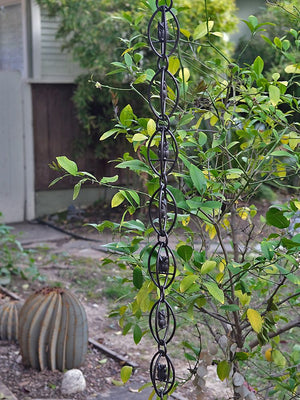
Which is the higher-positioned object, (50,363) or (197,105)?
(197,105)

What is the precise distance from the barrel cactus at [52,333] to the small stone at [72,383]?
26 cm

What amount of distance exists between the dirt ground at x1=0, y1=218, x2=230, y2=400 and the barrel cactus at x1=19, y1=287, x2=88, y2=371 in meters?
0.10

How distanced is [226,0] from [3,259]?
189 inches

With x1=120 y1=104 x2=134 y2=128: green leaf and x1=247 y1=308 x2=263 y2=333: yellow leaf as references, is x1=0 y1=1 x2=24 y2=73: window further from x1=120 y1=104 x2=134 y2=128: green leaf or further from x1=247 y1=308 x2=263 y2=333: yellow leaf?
x1=247 y1=308 x2=263 y2=333: yellow leaf

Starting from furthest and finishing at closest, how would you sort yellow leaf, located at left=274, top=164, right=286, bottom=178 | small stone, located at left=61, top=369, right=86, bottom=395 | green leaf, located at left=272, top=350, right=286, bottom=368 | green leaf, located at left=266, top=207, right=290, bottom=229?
small stone, located at left=61, top=369, right=86, bottom=395, green leaf, located at left=272, top=350, right=286, bottom=368, yellow leaf, located at left=274, top=164, right=286, bottom=178, green leaf, located at left=266, top=207, right=290, bottom=229

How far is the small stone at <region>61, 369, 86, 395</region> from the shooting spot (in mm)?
3909

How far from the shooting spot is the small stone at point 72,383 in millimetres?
3909

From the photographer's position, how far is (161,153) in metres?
1.58

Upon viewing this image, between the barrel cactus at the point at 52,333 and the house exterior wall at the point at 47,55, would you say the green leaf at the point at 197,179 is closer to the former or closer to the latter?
the barrel cactus at the point at 52,333

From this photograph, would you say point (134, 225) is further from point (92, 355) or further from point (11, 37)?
point (11, 37)

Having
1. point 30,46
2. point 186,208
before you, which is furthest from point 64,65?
point 186,208

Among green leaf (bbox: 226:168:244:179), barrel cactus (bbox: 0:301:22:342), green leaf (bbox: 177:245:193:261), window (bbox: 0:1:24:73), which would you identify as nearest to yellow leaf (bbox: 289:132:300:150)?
green leaf (bbox: 226:168:244:179)

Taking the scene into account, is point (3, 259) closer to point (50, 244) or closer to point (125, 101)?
point (50, 244)

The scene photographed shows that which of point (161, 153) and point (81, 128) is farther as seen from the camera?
point (81, 128)
